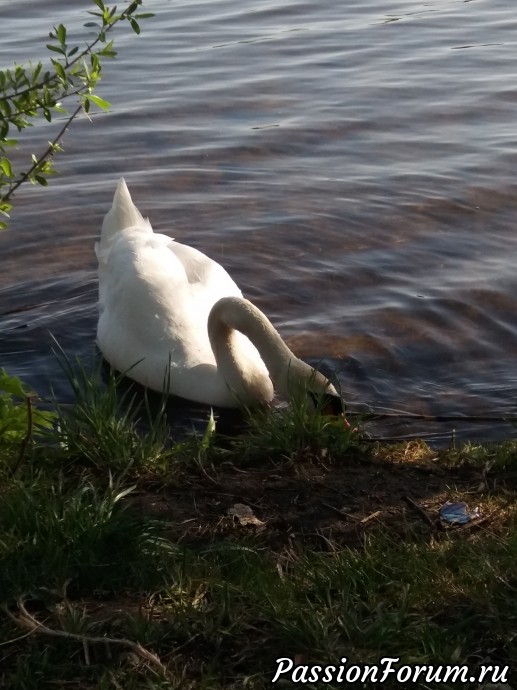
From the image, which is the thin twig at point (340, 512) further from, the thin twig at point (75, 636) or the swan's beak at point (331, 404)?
the thin twig at point (75, 636)

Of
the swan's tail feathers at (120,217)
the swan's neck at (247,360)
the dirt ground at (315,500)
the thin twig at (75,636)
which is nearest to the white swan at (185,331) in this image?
the swan's neck at (247,360)

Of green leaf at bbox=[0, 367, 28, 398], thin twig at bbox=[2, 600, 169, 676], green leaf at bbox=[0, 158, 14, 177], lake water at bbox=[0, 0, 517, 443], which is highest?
green leaf at bbox=[0, 158, 14, 177]

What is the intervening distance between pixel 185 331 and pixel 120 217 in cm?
155

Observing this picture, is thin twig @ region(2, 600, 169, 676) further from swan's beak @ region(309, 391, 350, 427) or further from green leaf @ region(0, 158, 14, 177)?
swan's beak @ region(309, 391, 350, 427)

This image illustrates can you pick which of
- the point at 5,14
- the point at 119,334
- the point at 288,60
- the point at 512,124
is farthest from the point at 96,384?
the point at 5,14

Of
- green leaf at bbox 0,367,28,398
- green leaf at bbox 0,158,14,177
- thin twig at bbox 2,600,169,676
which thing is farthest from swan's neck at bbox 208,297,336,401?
thin twig at bbox 2,600,169,676

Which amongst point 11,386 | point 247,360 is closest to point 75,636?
point 11,386

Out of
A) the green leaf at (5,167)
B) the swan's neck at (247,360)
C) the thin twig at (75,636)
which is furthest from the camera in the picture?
the swan's neck at (247,360)

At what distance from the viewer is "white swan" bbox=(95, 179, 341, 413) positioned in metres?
5.91

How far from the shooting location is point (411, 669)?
313cm

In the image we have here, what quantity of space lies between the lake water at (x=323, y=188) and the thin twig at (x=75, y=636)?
2459mm

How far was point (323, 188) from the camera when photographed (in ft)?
30.7

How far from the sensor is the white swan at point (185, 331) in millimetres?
5910

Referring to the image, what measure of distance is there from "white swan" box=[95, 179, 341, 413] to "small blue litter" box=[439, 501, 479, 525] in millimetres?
1380
